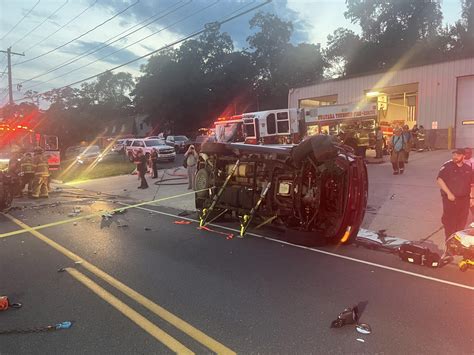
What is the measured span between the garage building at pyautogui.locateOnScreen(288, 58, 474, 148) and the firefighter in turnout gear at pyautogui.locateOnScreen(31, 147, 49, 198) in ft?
46.1

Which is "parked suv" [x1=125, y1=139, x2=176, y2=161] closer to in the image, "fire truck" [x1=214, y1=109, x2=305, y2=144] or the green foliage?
"fire truck" [x1=214, y1=109, x2=305, y2=144]

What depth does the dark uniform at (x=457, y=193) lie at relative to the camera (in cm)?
614

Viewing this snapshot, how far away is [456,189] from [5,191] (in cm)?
1132

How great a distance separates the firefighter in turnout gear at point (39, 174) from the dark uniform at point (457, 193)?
1250 cm

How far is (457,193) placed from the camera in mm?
6164

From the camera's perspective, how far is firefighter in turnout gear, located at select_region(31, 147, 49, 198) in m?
13.7

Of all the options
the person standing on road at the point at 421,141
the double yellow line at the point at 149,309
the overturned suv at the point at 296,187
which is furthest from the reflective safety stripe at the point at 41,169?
the person standing on road at the point at 421,141

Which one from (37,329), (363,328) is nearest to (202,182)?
(37,329)

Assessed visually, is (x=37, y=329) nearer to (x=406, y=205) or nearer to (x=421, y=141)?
(x=406, y=205)

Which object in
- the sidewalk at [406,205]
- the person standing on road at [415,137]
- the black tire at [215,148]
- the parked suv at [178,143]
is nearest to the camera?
the sidewalk at [406,205]

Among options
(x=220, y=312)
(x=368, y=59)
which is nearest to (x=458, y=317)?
(x=220, y=312)

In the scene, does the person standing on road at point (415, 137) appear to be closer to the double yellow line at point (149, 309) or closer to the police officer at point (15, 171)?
the police officer at point (15, 171)

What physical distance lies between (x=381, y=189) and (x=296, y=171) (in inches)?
226

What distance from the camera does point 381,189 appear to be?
11.6 meters
